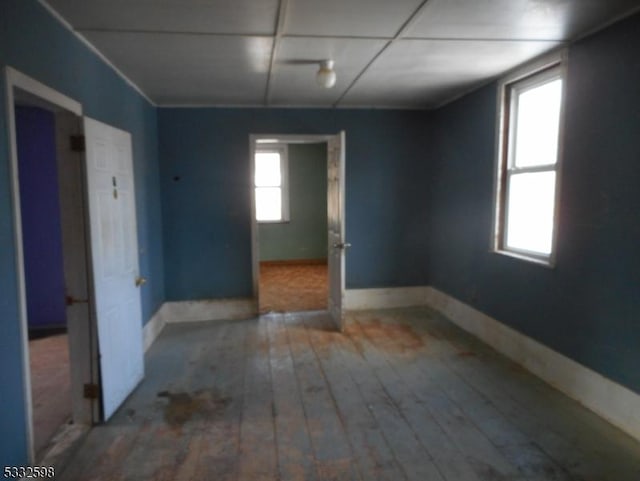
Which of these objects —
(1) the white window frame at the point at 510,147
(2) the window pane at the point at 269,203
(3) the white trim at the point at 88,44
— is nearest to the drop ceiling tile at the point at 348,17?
(3) the white trim at the point at 88,44

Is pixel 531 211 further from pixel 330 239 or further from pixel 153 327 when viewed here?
pixel 153 327

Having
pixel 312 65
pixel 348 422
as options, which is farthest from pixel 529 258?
pixel 312 65

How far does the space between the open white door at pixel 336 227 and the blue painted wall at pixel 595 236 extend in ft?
Answer: 4.64

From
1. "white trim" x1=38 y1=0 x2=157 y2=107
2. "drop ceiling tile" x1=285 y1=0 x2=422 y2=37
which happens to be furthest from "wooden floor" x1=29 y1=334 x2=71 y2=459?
"drop ceiling tile" x1=285 y1=0 x2=422 y2=37

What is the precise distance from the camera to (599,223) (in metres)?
2.70

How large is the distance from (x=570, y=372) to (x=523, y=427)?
0.65 metres

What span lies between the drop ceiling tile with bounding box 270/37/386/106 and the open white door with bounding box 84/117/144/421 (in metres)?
1.31

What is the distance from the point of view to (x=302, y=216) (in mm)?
8297

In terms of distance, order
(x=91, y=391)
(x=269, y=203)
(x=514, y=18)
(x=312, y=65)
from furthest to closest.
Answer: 1. (x=269, y=203)
2. (x=312, y=65)
3. (x=91, y=391)
4. (x=514, y=18)

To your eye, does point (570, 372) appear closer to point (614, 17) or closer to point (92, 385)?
point (614, 17)

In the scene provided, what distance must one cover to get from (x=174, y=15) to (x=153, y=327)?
9.77 feet

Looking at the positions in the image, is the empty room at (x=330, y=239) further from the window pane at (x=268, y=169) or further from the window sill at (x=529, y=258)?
the window pane at (x=268, y=169)

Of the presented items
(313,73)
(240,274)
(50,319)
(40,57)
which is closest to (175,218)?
(240,274)

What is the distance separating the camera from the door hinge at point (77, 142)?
8.17 feet
